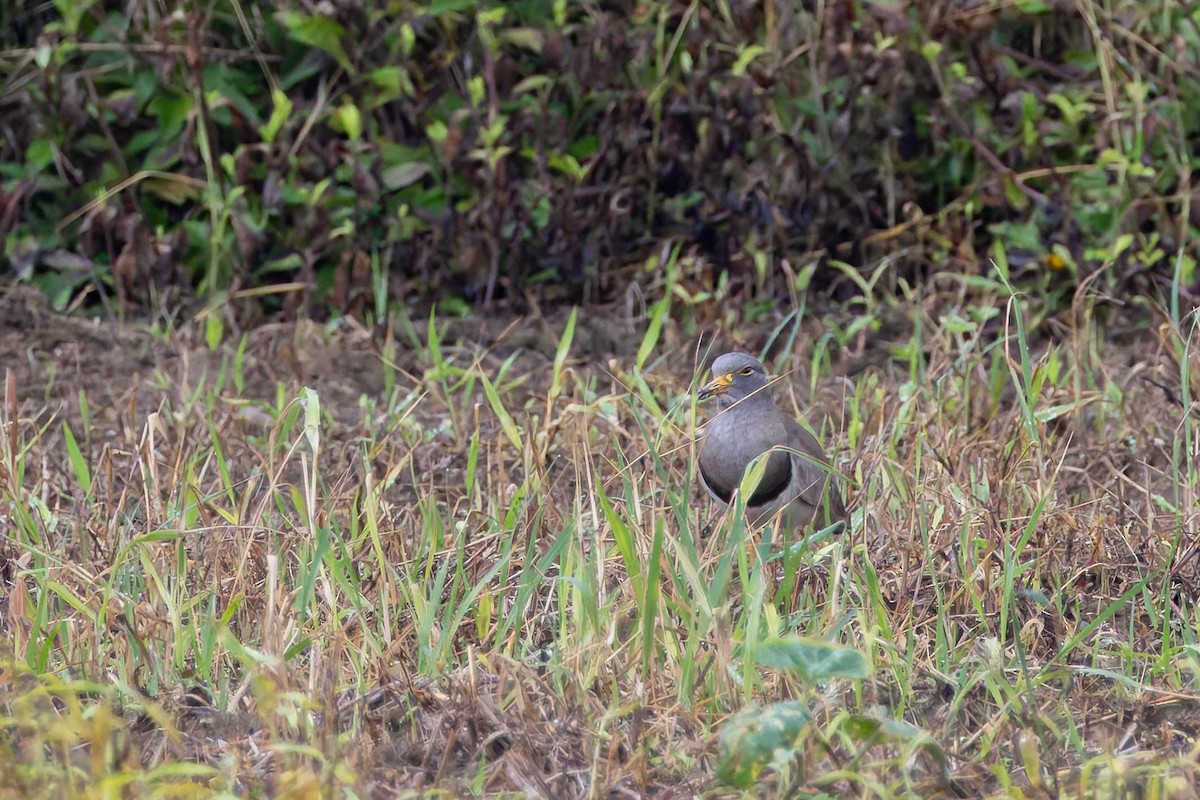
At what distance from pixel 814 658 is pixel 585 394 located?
1620mm

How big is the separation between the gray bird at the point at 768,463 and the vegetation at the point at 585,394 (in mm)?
152

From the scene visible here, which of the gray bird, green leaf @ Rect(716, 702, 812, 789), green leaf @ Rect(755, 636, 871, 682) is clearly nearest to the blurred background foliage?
the gray bird

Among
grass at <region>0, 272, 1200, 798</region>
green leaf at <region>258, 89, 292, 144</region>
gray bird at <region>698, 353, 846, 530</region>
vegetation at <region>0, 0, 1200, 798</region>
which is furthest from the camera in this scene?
green leaf at <region>258, 89, 292, 144</region>

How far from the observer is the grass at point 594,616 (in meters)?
2.42

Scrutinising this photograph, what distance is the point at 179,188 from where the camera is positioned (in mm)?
5508

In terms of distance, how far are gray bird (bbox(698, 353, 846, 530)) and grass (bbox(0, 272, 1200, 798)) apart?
0.31ft

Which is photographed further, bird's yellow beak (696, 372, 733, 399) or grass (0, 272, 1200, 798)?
bird's yellow beak (696, 372, 733, 399)

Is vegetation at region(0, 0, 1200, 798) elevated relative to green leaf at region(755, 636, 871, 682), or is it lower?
lower

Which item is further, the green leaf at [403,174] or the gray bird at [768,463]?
the green leaf at [403,174]

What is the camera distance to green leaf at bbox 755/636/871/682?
2.32 meters

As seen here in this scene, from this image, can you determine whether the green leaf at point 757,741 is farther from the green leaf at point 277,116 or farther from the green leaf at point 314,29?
the green leaf at point 314,29

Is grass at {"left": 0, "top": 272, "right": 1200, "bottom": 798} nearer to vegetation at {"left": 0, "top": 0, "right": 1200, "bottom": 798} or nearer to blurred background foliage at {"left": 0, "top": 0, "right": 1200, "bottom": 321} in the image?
vegetation at {"left": 0, "top": 0, "right": 1200, "bottom": 798}

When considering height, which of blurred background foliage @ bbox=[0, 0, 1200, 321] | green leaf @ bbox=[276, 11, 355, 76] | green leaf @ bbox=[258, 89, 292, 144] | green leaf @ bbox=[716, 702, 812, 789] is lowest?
blurred background foliage @ bbox=[0, 0, 1200, 321]

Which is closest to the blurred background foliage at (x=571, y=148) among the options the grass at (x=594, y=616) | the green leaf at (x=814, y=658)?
the grass at (x=594, y=616)
